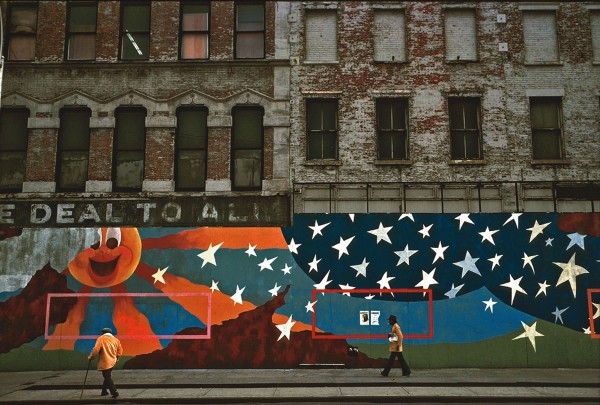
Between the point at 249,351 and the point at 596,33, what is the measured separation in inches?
619

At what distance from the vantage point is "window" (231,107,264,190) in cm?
1931

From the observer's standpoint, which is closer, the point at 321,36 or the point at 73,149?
the point at 73,149

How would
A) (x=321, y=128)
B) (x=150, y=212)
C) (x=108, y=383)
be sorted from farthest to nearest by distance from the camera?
(x=321, y=128)
(x=150, y=212)
(x=108, y=383)

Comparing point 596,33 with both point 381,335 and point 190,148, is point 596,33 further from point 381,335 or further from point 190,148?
point 190,148

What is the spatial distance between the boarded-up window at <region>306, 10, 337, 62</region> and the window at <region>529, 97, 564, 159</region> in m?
6.97

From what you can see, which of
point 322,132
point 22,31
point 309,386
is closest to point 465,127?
point 322,132

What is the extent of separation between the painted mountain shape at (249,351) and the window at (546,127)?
8874mm

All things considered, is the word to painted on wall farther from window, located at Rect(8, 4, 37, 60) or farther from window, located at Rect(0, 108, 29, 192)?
window, located at Rect(8, 4, 37, 60)

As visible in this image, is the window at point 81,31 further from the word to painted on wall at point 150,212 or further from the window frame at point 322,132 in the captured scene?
the window frame at point 322,132

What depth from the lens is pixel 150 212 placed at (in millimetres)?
18844

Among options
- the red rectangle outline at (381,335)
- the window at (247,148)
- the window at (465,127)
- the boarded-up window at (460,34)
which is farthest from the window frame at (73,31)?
the window at (465,127)

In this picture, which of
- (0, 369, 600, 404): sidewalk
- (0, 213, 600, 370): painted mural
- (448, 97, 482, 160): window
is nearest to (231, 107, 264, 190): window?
(0, 213, 600, 370): painted mural

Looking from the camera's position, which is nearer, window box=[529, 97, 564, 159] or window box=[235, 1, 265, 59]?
window box=[529, 97, 564, 159]

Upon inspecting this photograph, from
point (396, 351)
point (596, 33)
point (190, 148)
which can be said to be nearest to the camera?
point (396, 351)
